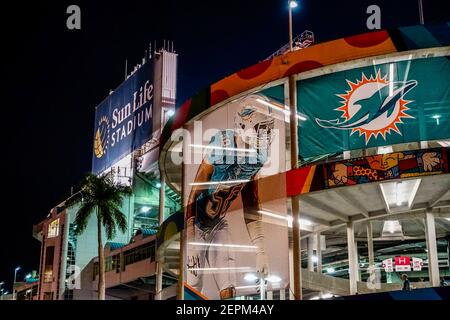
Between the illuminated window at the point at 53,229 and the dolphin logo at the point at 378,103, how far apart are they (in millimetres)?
58970

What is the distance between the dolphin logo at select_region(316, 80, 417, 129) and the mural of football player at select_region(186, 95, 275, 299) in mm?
4023

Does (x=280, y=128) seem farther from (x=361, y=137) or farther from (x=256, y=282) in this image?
(x=256, y=282)

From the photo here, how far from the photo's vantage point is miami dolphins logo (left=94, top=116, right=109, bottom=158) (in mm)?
87438

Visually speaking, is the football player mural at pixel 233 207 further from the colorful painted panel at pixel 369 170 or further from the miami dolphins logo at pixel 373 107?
the miami dolphins logo at pixel 373 107

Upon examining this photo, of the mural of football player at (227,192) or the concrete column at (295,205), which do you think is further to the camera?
the mural of football player at (227,192)

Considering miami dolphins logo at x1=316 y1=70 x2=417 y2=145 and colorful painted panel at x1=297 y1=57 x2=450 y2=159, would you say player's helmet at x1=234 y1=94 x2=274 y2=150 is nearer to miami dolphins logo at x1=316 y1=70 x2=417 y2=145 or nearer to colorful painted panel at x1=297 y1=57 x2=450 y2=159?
colorful painted panel at x1=297 y1=57 x2=450 y2=159

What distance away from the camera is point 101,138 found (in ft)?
294

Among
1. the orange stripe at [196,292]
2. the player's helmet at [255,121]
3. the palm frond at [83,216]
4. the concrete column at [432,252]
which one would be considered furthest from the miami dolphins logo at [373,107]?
the palm frond at [83,216]

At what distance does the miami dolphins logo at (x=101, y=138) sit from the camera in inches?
3442

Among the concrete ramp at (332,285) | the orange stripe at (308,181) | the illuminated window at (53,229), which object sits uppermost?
the illuminated window at (53,229)

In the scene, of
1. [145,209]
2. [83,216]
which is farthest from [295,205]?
[145,209]

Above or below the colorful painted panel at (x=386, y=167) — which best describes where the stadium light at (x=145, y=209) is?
above

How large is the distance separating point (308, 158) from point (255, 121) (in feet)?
10.3

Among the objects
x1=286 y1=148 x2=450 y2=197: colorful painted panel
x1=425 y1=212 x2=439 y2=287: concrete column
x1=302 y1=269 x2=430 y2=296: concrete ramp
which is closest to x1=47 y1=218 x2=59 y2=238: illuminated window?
x1=302 y1=269 x2=430 y2=296: concrete ramp
